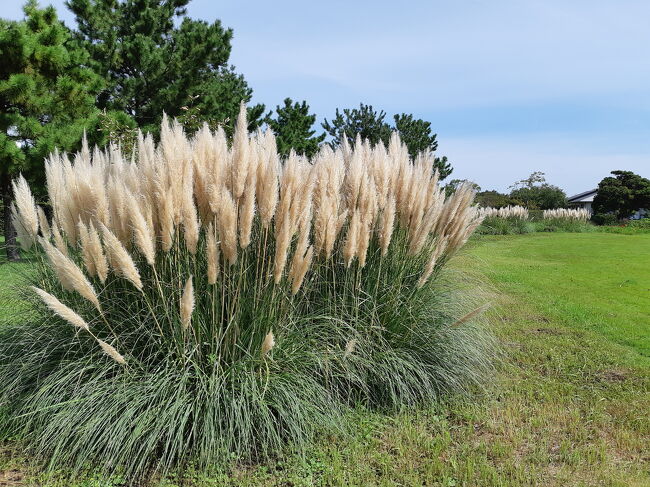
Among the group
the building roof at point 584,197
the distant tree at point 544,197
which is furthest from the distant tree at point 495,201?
the building roof at point 584,197

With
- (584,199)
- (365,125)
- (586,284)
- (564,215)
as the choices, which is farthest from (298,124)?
(584,199)

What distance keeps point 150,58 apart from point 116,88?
6.45 ft

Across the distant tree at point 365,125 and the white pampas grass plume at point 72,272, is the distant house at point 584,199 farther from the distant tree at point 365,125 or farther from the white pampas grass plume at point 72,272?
A: the white pampas grass plume at point 72,272

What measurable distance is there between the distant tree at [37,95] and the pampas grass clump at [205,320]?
10127 millimetres

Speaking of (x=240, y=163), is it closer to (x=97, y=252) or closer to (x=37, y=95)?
(x=97, y=252)

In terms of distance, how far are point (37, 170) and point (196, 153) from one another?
1162cm

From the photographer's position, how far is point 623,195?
3762cm

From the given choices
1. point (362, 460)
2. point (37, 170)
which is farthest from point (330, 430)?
point (37, 170)

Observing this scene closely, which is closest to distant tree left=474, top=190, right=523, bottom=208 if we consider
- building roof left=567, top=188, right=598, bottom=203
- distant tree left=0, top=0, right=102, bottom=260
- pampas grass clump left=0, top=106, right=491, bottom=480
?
building roof left=567, top=188, right=598, bottom=203

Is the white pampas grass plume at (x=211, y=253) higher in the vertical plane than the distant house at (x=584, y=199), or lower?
higher

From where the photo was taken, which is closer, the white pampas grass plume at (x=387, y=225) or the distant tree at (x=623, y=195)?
the white pampas grass plume at (x=387, y=225)

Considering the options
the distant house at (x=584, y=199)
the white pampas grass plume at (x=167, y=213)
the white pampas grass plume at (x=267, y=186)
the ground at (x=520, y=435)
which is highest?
the white pampas grass plume at (x=267, y=186)

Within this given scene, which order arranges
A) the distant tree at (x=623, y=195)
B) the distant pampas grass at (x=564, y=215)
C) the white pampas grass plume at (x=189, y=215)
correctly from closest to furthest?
1. the white pampas grass plume at (x=189, y=215)
2. the distant pampas grass at (x=564, y=215)
3. the distant tree at (x=623, y=195)

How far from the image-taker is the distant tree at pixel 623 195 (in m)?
37.6
